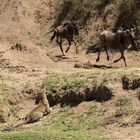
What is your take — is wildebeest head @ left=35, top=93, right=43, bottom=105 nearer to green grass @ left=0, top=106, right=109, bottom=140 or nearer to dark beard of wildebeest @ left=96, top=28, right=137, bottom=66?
green grass @ left=0, top=106, right=109, bottom=140

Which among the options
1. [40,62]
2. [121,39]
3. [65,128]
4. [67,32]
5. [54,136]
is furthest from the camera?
[67,32]

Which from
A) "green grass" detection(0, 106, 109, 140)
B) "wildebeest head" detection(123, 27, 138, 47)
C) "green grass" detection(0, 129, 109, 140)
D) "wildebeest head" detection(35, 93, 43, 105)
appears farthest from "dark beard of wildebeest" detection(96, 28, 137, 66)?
"green grass" detection(0, 129, 109, 140)

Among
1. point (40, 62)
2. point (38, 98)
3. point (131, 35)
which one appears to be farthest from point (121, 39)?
point (38, 98)

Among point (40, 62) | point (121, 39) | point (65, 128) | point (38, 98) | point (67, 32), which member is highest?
point (67, 32)

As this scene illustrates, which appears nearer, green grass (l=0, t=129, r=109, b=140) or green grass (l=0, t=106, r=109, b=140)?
green grass (l=0, t=129, r=109, b=140)

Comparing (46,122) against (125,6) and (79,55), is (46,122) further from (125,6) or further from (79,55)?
(125,6)

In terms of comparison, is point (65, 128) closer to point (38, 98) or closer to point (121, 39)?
point (38, 98)

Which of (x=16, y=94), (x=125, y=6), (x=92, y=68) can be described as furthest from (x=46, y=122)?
(x=125, y=6)

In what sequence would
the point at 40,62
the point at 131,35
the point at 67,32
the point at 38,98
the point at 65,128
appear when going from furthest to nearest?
1. the point at 67,32
2. the point at 40,62
3. the point at 131,35
4. the point at 38,98
5. the point at 65,128

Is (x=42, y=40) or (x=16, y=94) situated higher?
(x=42, y=40)

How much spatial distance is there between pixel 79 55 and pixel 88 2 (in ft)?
14.2

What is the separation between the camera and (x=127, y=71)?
1667cm

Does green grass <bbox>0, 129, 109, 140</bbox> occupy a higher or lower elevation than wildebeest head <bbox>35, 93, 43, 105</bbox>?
lower

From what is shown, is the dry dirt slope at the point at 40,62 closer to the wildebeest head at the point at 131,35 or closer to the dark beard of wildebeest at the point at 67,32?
the dark beard of wildebeest at the point at 67,32
